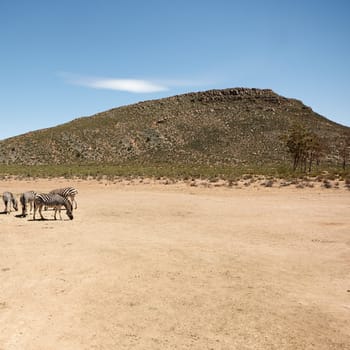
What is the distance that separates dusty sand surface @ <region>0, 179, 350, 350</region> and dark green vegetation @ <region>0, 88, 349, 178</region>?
188ft

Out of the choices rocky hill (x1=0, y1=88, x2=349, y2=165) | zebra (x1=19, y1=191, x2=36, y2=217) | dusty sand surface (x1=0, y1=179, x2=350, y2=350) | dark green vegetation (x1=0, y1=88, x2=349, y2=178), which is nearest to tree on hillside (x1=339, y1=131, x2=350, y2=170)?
dark green vegetation (x1=0, y1=88, x2=349, y2=178)

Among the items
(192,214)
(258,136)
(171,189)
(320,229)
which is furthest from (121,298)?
(258,136)

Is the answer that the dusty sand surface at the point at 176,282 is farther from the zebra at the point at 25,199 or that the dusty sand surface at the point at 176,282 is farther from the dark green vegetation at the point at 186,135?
the dark green vegetation at the point at 186,135

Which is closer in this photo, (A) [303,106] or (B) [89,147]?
(B) [89,147]

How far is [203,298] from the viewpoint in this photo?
10.1m

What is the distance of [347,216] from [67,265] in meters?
15.2

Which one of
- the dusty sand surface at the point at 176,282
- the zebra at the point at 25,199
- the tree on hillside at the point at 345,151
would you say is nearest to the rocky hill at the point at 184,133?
the tree on hillside at the point at 345,151

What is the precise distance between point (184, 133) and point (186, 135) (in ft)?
4.29

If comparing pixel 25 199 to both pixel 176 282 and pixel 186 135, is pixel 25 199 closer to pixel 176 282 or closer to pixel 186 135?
pixel 176 282

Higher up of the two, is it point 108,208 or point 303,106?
point 303,106

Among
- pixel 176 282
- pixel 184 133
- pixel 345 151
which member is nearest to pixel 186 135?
pixel 184 133

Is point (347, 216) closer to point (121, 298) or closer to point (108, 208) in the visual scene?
point (108, 208)

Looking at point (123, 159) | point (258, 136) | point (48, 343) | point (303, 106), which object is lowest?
point (48, 343)

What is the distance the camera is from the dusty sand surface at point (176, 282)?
8.23 meters
